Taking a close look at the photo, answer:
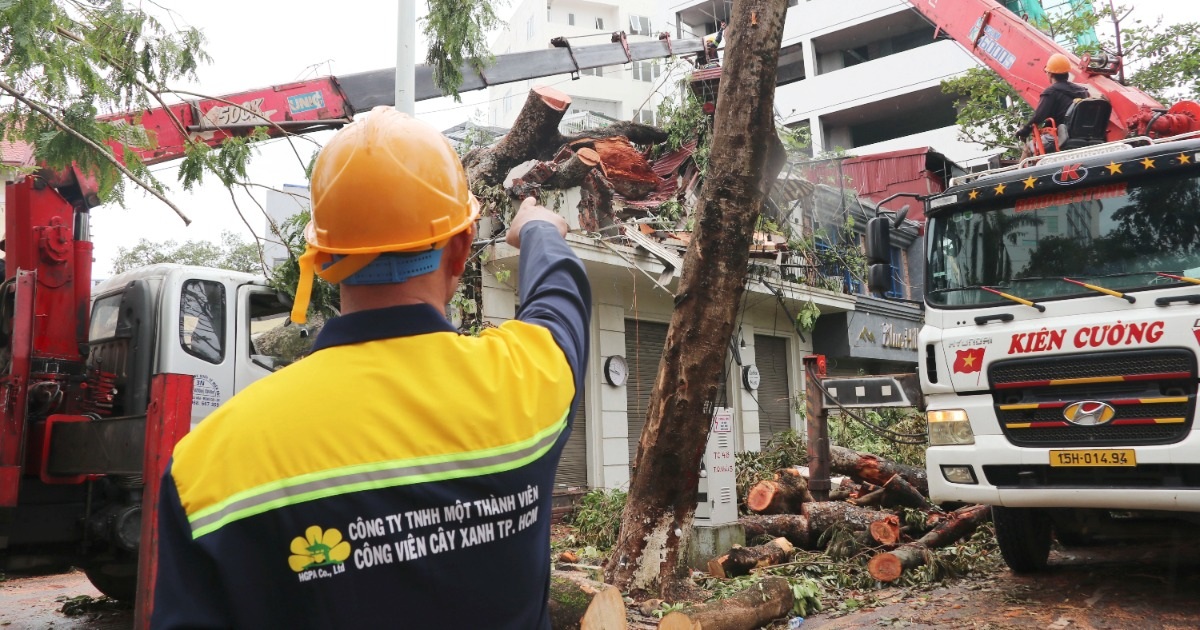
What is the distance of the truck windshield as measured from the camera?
19.9 ft

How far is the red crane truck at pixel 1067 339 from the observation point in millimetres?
5781

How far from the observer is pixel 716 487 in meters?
8.12

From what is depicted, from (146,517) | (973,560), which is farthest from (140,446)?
(973,560)

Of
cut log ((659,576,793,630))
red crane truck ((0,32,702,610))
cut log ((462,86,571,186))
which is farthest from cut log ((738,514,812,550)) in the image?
cut log ((462,86,571,186))

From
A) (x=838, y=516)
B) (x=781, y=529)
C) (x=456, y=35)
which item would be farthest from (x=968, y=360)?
(x=456, y=35)

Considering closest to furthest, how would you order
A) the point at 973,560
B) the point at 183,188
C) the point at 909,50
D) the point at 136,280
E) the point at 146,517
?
the point at 146,517
the point at 183,188
the point at 136,280
the point at 973,560
the point at 909,50

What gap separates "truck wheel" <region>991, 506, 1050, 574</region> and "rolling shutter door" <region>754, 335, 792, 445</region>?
8856 millimetres

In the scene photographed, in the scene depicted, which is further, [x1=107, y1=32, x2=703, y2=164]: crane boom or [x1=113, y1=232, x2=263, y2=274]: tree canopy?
[x1=113, y1=232, x2=263, y2=274]: tree canopy

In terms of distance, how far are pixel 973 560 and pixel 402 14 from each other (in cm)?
688

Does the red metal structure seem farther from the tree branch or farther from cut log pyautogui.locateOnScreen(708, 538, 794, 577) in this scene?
the tree branch

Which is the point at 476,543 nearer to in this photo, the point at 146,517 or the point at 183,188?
the point at 146,517

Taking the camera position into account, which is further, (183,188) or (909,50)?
(909,50)

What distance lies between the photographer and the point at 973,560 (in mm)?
8188

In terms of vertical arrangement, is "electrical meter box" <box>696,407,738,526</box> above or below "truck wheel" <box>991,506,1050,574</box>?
above
